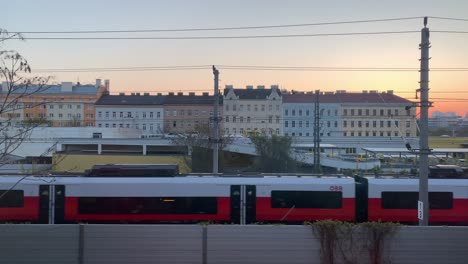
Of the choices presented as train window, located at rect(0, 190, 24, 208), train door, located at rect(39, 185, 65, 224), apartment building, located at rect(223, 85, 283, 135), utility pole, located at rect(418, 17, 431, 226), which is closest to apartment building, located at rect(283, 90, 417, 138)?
apartment building, located at rect(223, 85, 283, 135)

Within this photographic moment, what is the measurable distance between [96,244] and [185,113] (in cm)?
5292

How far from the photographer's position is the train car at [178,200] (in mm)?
15391

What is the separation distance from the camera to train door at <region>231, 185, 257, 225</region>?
15398mm

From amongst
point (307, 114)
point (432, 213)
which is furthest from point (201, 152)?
point (307, 114)

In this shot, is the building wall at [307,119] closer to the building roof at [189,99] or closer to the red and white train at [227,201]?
the building roof at [189,99]

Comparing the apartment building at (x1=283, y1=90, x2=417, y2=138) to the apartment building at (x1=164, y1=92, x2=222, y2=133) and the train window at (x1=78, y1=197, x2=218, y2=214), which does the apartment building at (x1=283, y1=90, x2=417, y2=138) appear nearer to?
the apartment building at (x1=164, y1=92, x2=222, y2=133)

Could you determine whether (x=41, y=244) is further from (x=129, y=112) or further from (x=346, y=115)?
(x=129, y=112)

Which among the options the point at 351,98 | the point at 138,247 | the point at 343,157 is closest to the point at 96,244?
the point at 138,247

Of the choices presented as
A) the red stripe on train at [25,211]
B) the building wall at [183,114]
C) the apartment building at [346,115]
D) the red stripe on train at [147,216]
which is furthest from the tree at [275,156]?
the building wall at [183,114]

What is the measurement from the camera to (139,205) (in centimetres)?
1562

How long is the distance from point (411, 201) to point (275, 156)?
1504 centimetres

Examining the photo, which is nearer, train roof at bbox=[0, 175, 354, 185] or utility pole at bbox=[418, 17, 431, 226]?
utility pole at bbox=[418, 17, 431, 226]

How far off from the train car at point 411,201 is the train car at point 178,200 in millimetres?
645

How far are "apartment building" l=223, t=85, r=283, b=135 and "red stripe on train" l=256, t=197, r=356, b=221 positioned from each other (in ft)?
136
